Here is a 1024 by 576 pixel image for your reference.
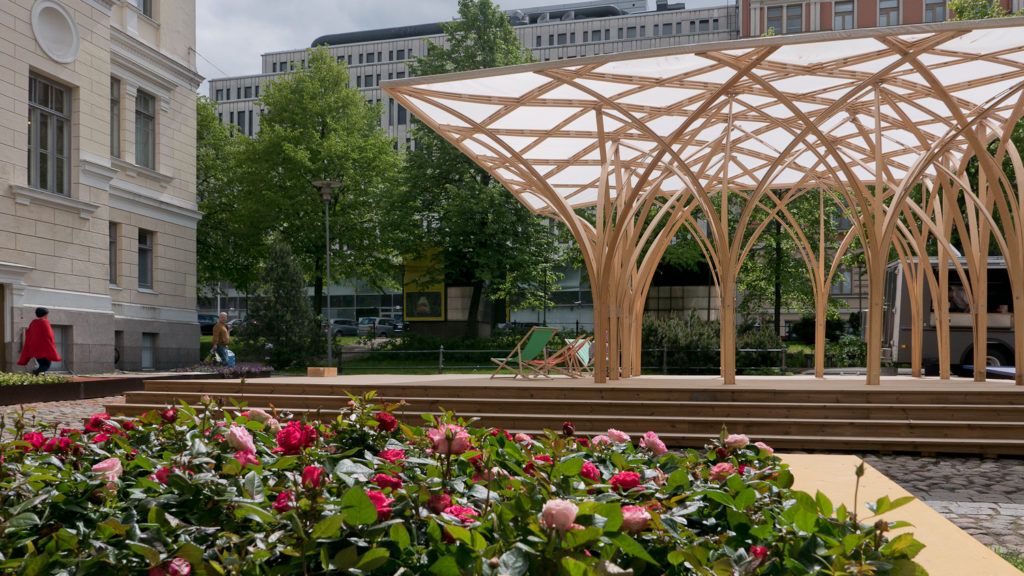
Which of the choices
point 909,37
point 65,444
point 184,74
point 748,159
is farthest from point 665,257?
point 65,444

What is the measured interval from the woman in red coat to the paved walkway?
10172 mm

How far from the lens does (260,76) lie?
88.7 meters

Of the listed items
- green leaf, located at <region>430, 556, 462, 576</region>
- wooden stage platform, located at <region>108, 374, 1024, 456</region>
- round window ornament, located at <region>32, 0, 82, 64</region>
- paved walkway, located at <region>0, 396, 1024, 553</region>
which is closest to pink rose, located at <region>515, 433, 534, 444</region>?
green leaf, located at <region>430, 556, 462, 576</region>

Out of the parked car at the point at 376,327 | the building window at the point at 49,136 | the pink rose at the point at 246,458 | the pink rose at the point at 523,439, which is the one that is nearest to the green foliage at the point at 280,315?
the building window at the point at 49,136

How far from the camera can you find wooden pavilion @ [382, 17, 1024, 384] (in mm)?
11461

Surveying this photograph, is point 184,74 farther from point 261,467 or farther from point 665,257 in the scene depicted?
point 261,467

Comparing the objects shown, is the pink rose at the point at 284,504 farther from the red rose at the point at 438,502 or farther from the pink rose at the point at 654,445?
the pink rose at the point at 654,445

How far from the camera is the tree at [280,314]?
1137 inches

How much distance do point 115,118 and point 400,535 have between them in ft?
88.0

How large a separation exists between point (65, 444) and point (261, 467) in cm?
114

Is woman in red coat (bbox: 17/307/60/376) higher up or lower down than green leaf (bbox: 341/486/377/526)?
lower down

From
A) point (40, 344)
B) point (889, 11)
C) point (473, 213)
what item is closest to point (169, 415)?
point (40, 344)

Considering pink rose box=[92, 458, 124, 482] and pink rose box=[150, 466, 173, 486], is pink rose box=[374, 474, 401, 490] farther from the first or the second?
pink rose box=[92, 458, 124, 482]

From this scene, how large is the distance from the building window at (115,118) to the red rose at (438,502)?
26065 mm
